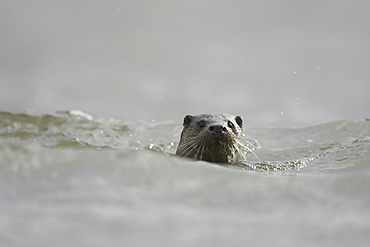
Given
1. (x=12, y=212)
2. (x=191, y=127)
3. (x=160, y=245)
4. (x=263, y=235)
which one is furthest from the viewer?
(x=191, y=127)

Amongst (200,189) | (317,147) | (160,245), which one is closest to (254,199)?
(200,189)

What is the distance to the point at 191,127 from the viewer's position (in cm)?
555

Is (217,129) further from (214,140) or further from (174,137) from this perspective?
(174,137)

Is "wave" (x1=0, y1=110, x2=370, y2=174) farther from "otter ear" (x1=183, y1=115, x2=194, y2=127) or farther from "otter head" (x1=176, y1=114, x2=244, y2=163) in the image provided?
"otter ear" (x1=183, y1=115, x2=194, y2=127)

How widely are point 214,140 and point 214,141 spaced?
1 centimetres

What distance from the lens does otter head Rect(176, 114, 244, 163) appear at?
4910mm

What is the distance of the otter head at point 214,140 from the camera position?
4.91m

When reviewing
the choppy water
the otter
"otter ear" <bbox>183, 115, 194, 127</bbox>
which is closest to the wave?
the otter

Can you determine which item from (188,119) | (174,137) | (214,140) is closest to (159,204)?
(214,140)

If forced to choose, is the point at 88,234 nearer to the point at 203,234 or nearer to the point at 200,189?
the point at 203,234

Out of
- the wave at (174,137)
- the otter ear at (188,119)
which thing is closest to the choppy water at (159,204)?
the otter ear at (188,119)

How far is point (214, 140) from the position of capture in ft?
16.1

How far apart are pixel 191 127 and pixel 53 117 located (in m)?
2.95

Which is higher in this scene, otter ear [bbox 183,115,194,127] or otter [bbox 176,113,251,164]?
otter ear [bbox 183,115,194,127]
